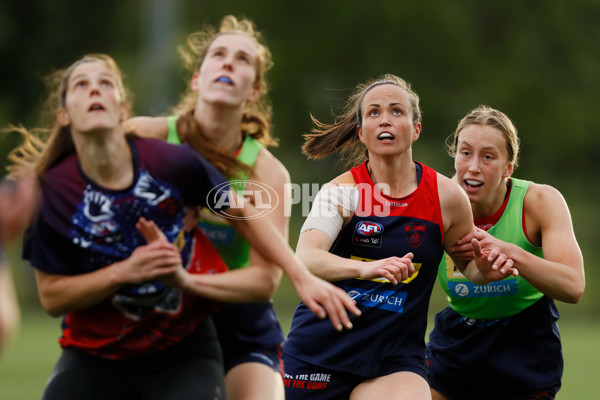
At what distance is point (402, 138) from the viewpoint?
15.8 feet

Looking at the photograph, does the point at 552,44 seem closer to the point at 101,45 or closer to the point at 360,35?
the point at 360,35

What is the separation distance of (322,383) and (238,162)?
1149 millimetres

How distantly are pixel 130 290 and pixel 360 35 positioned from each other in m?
22.3

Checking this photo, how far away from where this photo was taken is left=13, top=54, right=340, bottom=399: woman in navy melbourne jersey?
409 cm

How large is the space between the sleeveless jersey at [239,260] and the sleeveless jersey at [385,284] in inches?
16.3

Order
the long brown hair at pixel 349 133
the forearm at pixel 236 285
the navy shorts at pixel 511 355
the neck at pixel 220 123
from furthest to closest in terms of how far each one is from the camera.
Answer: the navy shorts at pixel 511 355
the long brown hair at pixel 349 133
the neck at pixel 220 123
the forearm at pixel 236 285

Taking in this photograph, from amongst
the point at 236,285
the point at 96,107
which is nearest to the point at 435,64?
the point at 236,285

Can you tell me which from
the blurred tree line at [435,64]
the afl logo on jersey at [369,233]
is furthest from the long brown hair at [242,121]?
the blurred tree line at [435,64]

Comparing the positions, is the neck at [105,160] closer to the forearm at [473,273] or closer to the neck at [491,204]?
the forearm at [473,273]

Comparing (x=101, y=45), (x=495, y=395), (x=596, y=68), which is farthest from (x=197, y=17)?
(x=495, y=395)

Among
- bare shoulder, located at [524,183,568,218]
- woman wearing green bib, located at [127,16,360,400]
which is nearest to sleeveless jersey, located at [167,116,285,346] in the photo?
woman wearing green bib, located at [127,16,360,400]

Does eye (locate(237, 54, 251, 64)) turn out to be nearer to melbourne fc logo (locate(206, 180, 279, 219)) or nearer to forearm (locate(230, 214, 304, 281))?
melbourne fc logo (locate(206, 180, 279, 219))

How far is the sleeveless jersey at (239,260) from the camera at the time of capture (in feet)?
15.6

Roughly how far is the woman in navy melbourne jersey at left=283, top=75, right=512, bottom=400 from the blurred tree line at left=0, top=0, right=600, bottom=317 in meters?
18.8
